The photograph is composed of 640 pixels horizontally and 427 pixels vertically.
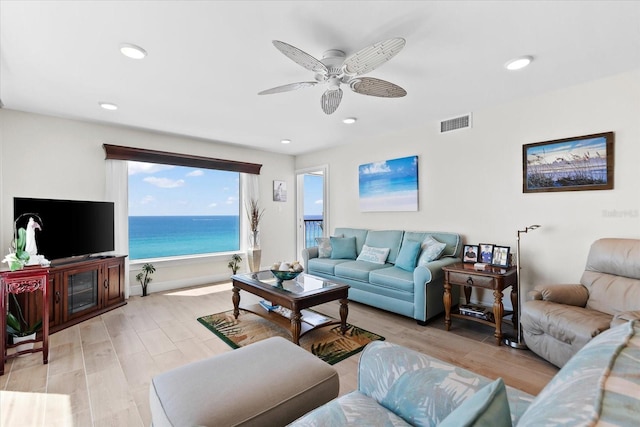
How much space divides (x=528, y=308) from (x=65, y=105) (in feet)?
16.5

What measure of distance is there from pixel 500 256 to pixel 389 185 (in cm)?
185

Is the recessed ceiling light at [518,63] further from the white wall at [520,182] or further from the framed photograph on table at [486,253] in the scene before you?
the framed photograph on table at [486,253]

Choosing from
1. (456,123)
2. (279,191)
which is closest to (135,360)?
(279,191)

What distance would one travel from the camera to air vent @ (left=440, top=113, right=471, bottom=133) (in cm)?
357

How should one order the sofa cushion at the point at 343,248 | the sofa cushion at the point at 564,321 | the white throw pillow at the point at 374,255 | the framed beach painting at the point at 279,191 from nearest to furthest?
the sofa cushion at the point at 564,321 < the white throw pillow at the point at 374,255 < the sofa cushion at the point at 343,248 < the framed beach painting at the point at 279,191

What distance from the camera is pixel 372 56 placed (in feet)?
6.14

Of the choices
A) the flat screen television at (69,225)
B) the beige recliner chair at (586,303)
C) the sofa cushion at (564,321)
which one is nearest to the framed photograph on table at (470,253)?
the beige recliner chair at (586,303)

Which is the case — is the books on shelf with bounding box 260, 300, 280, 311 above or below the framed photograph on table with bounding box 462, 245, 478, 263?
below

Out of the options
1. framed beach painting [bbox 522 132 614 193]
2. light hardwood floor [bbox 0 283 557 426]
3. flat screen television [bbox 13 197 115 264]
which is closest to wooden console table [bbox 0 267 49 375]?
light hardwood floor [bbox 0 283 557 426]

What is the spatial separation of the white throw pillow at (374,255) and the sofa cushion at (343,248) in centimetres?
22

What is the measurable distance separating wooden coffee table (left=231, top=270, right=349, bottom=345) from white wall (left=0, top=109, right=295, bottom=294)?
196cm

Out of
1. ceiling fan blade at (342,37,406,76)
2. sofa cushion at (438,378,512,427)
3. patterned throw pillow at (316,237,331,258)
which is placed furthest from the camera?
patterned throw pillow at (316,237,331,258)

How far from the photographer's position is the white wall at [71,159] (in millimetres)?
3375

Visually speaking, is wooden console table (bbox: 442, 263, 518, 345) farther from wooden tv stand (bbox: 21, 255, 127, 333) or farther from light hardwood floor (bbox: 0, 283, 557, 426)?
wooden tv stand (bbox: 21, 255, 127, 333)
